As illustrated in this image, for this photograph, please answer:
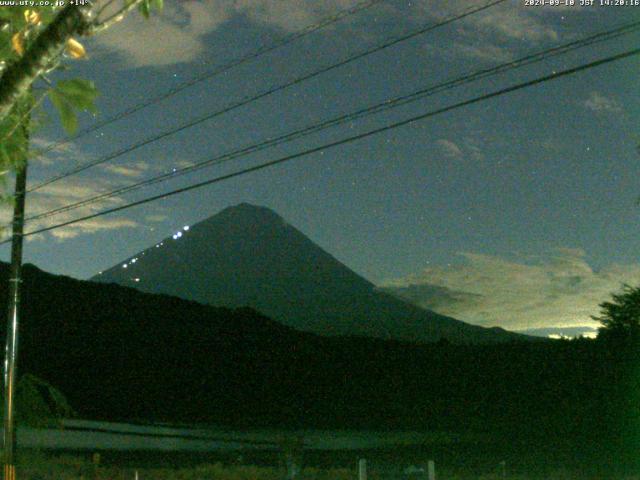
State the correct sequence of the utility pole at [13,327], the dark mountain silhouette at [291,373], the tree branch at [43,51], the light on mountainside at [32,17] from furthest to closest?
1. the dark mountain silhouette at [291,373]
2. the utility pole at [13,327]
3. the light on mountainside at [32,17]
4. the tree branch at [43,51]

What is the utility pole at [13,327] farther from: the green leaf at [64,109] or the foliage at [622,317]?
the foliage at [622,317]

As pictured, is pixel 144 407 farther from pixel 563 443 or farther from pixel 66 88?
pixel 66 88

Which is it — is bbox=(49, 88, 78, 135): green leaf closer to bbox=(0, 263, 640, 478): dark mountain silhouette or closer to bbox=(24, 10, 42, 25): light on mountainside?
bbox=(24, 10, 42, 25): light on mountainside

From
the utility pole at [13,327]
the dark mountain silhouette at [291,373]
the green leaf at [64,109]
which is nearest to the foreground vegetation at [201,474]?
the utility pole at [13,327]

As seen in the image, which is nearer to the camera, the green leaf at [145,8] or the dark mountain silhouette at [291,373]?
the green leaf at [145,8]

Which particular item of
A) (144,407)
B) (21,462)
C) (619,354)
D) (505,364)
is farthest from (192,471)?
(505,364)

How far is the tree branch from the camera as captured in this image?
3.92 metres

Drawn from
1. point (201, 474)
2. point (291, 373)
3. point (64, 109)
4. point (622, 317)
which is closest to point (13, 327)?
point (201, 474)

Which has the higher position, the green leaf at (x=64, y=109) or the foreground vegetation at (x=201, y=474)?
the green leaf at (x=64, y=109)

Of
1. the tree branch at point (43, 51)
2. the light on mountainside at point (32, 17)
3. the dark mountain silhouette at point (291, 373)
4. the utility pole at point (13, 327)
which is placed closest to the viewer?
the tree branch at point (43, 51)

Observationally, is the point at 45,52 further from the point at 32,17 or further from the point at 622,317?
the point at 622,317

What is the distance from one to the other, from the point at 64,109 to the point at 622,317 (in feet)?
144

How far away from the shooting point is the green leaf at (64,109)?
4.17 meters

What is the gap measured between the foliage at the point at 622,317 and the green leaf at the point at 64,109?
39732mm
